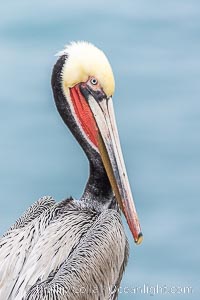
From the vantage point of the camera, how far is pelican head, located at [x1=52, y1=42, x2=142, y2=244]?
11.8 m

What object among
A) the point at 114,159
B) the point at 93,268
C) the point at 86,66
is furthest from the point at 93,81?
the point at 93,268

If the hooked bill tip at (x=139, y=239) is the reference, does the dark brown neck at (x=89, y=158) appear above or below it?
above

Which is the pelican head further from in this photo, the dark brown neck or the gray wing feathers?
the gray wing feathers

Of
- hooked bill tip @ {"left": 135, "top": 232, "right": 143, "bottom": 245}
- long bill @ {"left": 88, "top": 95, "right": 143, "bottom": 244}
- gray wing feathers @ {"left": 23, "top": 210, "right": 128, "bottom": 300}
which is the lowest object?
gray wing feathers @ {"left": 23, "top": 210, "right": 128, "bottom": 300}

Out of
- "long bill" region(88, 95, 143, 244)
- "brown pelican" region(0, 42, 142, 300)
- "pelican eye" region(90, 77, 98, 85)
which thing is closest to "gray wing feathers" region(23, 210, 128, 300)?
"brown pelican" region(0, 42, 142, 300)

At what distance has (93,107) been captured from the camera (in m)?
11.9

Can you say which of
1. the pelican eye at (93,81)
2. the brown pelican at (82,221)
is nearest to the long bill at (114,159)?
the brown pelican at (82,221)

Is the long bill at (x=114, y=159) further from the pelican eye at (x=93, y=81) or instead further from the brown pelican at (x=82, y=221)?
the pelican eye at (x=93, y=81)

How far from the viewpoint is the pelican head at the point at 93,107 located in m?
11.8

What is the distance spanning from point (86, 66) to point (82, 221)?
959 millimetres

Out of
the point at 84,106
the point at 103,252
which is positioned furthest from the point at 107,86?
the point at 103,252

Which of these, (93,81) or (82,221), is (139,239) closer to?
(82,221)

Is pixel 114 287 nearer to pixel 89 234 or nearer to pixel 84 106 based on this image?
pixel 89 234

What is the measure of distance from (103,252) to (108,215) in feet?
0.98
